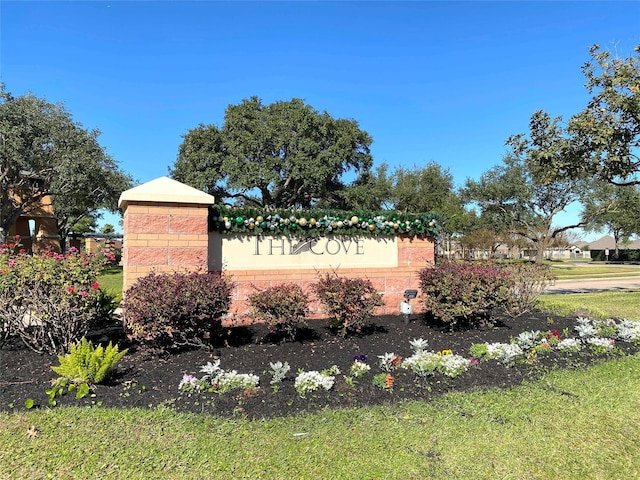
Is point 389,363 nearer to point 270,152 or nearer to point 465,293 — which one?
point 465,293

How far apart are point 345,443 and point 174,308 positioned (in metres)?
2.44

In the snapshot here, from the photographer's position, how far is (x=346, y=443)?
2670mm

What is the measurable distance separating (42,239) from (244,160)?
13116 millimetres

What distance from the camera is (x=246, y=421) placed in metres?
2.92

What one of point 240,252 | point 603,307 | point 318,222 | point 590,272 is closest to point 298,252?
point 318,222

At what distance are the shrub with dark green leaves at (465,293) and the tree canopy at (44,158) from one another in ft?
56.7

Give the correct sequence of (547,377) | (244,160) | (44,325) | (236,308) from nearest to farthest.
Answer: (547,377) → (44,325) → (236,308) → (244,160)

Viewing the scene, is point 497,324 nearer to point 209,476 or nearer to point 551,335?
point 551,335

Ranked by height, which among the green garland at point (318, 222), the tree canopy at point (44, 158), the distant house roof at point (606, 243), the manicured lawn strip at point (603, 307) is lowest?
the manicured lawn strip at point (603, 307)

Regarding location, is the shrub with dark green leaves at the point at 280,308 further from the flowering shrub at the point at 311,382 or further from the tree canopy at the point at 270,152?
the tree canopy at the point at 270,152

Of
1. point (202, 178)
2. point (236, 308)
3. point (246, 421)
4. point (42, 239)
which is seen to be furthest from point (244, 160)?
point (246, 421)

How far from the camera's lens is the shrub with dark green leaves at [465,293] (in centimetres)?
559

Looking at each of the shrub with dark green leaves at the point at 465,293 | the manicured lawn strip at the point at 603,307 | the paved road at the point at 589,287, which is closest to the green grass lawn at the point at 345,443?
the shrub with dark green leaves at the point at 465,293

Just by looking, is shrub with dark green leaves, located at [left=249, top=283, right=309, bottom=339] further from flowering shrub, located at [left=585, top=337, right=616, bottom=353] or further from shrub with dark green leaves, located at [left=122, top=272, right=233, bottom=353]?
flowering shrub, located at [left=585, top=337, right=616, bottom=353]
